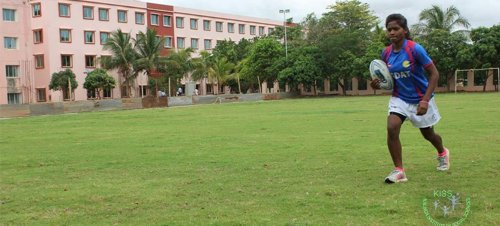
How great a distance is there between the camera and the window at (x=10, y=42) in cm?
5517

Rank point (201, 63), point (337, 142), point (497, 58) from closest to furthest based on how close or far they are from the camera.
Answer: point (337, 142), point (497, 58), point (201, 63)

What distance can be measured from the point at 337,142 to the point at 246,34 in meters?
74.7

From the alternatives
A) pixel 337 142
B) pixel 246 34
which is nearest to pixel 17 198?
pixel 337 142

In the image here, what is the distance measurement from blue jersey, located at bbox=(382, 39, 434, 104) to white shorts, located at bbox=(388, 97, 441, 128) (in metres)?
0.07

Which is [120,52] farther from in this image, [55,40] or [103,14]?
[103,14]

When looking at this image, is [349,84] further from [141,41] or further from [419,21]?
[141,41]

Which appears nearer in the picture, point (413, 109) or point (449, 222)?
point (449, 222)

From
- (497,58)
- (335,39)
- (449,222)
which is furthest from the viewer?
(335,39)

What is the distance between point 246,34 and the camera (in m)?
84.3

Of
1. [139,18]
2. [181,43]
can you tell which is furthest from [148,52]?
[181,43]

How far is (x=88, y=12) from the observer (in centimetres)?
6112

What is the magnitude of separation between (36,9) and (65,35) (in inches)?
158

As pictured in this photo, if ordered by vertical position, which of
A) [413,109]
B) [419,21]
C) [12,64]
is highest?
[419,21]

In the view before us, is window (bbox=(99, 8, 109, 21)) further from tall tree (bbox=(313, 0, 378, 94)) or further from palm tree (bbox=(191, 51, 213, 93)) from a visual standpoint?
tall tree (bbox=(313, 0, 378, 94))
